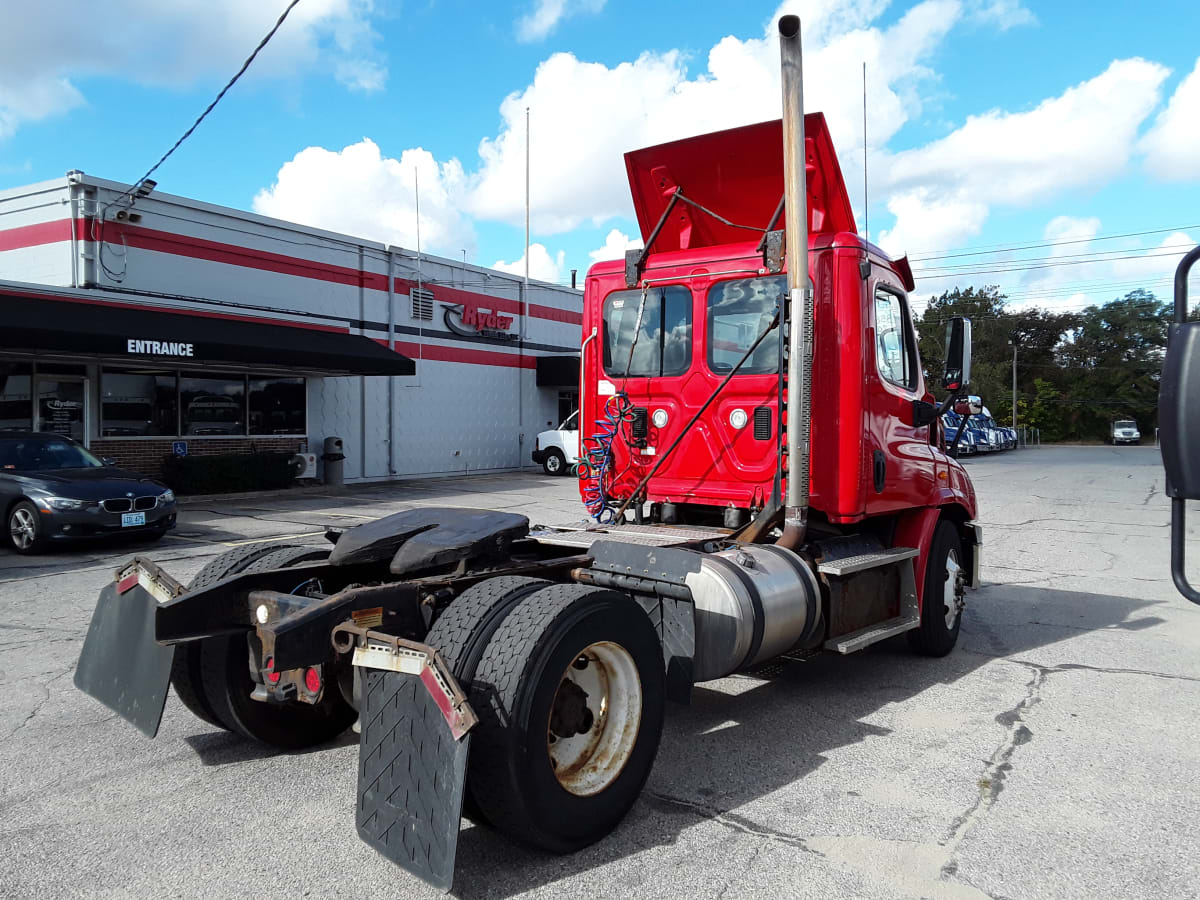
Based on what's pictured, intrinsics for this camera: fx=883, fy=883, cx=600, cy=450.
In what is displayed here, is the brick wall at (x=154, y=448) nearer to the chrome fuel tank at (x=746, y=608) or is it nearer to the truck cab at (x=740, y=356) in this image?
the truck cab at (x=740, y=356)

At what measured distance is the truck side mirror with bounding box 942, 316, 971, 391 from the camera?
5906 millimetres

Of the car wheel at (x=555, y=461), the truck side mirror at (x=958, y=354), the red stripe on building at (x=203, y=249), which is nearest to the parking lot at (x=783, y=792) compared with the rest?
the truck side mirror at (x=958, y=354)

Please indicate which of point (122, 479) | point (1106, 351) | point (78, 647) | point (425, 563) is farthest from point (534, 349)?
point (1106, 351)

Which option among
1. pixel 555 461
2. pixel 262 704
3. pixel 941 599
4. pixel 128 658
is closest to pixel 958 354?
pixel 941 599

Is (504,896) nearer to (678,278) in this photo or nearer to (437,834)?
(437,834)

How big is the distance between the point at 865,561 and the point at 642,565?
1.69m

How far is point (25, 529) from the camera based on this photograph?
10.8m

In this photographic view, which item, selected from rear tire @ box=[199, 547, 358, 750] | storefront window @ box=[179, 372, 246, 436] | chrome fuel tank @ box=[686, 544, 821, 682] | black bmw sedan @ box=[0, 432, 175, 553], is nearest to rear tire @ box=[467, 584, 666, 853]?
chrome fuel tank @ box=[686, 544, 821, 682]

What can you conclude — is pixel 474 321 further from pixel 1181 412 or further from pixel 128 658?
pixel 1181 412

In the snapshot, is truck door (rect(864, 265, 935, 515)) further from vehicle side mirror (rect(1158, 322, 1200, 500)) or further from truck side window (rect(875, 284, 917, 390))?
vehicle side mirror (rect(1158, 322, 1200, 500))

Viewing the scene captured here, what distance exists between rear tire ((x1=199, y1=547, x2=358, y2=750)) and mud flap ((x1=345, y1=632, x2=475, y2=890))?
105 cm

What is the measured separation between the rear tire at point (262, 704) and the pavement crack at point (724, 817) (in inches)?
61.7

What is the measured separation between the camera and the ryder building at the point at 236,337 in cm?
1627

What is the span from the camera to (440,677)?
287 centimetres
